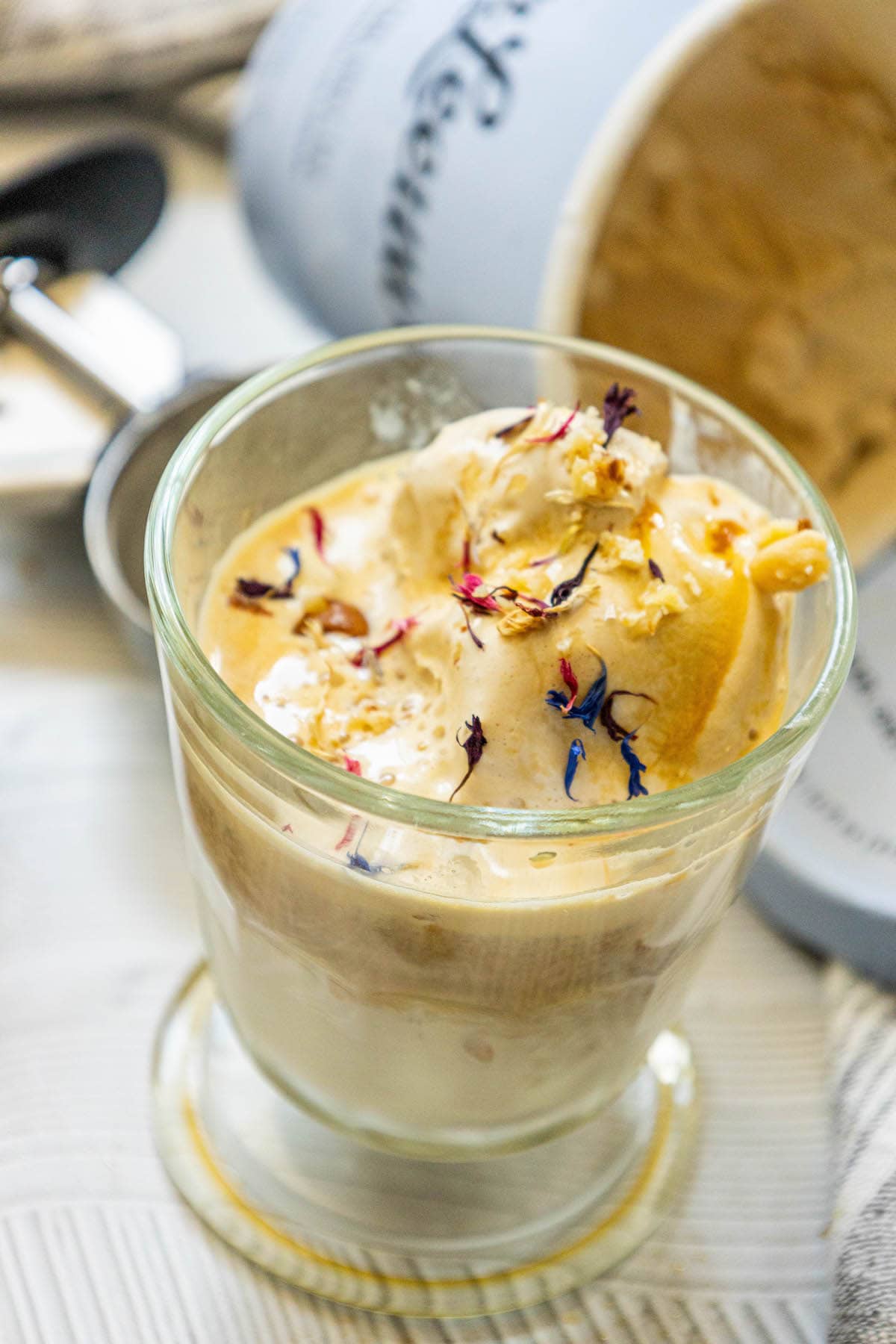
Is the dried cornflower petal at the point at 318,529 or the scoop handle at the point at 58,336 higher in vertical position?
the dried cornflower petal at the point at 318,529

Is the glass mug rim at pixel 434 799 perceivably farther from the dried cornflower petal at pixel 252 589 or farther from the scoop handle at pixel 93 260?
the scoop handle at pixel 93 260

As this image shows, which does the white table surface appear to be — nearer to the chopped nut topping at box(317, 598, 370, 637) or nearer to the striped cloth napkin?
the striped cloth napkin

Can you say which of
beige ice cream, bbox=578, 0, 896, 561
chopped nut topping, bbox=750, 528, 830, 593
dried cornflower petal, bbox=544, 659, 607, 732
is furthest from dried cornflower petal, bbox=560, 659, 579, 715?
beige ice cream, bbox=578, 0, 896, 561

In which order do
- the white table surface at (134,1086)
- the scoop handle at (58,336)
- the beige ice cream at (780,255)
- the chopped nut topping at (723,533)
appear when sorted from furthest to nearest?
1. the scoop handle at (58,336)
2. the beige ice cream at (780,255)
3. the white table surface at (134,1086)
4. the chopped nut topping at (723,533)

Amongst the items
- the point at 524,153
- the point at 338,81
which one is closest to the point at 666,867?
the point at 524,153

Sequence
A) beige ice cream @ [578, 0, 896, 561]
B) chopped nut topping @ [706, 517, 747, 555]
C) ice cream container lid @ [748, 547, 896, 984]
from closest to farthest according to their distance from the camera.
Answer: chopped nut topping @ [706, 517, 747, 555]
ice cream container lid @ [748, 547, 896, 984]
beige ice cream @ [578, 0, 896, 561]

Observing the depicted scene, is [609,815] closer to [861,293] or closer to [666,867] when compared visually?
[666,867]

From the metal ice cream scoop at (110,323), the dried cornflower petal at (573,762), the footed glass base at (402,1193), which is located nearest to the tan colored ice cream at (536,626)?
the dried cornflower petal at (573,762)
